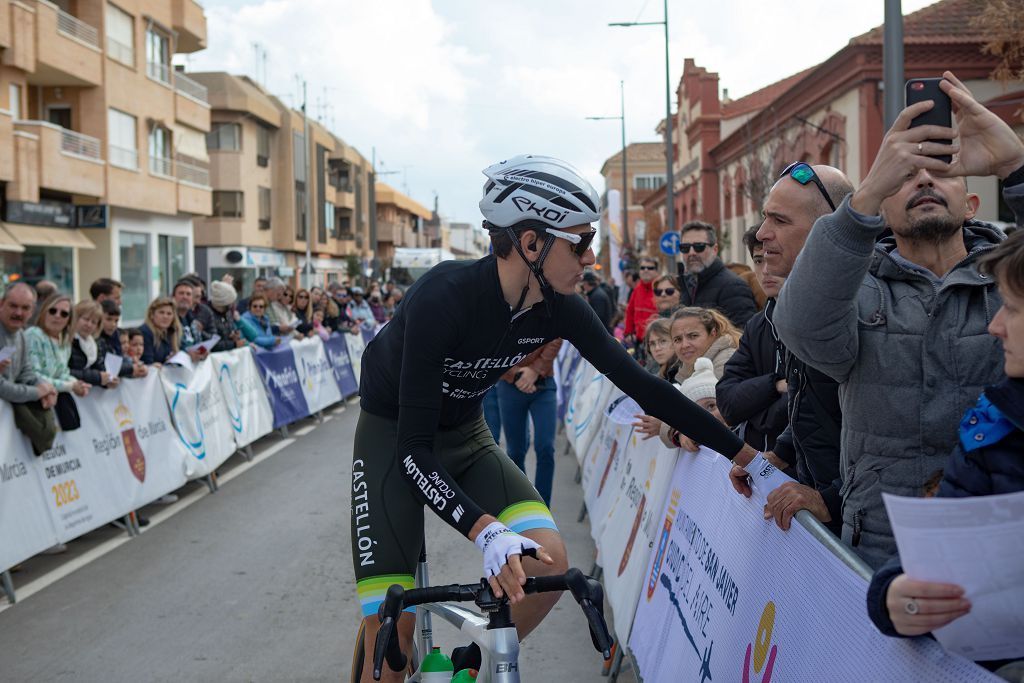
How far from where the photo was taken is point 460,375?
359 centimetres

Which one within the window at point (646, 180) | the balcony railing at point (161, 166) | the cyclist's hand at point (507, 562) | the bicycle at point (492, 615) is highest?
the window at point (646, 180)

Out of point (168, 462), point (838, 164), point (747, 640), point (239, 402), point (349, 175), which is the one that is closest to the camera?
point (747, 640)

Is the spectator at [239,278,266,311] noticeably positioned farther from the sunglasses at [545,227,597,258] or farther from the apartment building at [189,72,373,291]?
the apartment building at [189,72,373,291]

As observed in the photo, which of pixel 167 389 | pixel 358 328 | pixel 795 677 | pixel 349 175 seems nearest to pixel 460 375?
pixel 795 677

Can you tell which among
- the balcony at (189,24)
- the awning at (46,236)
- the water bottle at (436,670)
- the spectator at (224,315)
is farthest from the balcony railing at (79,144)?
the water bottle at (436,670)

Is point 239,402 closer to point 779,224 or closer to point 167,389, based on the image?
point 167,389

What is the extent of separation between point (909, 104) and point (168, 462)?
856 centimetres

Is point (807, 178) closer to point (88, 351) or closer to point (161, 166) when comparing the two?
point (88, 351)

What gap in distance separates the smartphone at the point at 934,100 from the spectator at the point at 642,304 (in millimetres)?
10989

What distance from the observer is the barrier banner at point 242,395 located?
12016mm

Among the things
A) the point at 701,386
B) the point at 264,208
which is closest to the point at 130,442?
the point at 701,386

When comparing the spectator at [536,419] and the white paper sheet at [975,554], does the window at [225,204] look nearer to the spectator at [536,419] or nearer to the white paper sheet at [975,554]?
the spectator at [536,419]

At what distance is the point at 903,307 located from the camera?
283cm

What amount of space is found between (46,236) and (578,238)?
29785 mm
